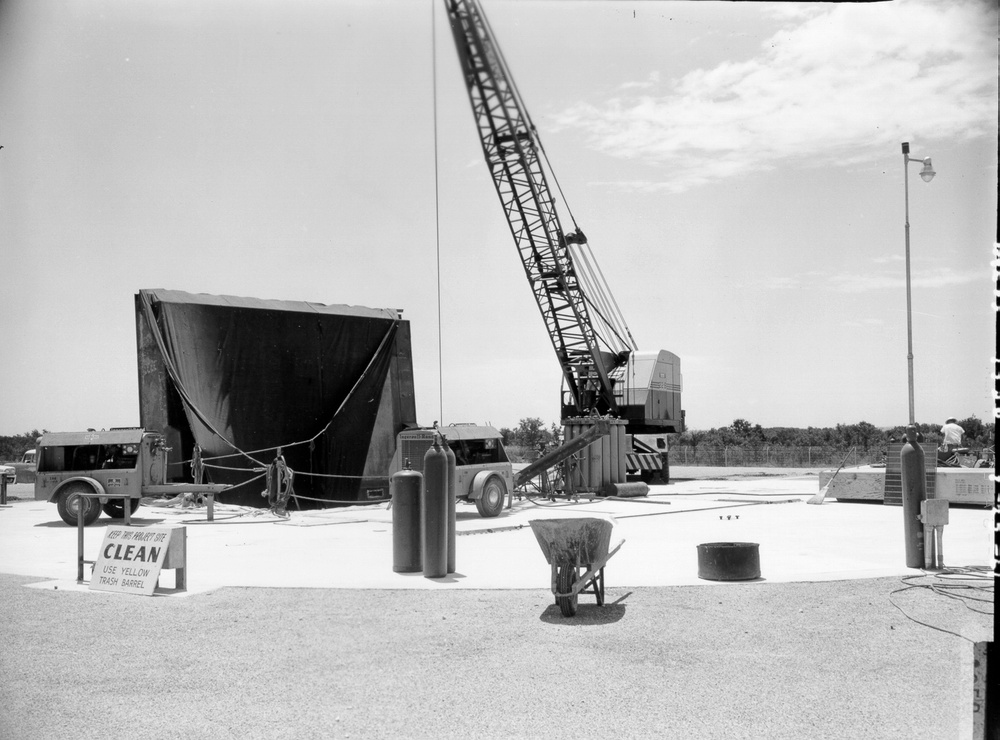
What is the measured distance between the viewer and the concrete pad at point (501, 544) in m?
10.2

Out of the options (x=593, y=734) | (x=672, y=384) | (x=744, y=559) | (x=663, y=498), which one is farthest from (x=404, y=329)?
(x=593, y=734)

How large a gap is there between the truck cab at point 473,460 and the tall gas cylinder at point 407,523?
726 centimetres

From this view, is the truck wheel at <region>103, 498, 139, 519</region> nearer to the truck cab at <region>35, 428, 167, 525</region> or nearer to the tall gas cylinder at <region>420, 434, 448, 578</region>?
the truck cab at <region>35, 428, 167, 525</region>

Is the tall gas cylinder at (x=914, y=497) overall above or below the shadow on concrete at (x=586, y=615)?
above

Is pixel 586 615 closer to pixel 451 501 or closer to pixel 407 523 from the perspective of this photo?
pixel 451 501

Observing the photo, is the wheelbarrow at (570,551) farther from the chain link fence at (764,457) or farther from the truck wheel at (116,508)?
the chain link fence at (764,457)

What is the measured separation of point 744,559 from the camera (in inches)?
380

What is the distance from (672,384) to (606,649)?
90.3ft

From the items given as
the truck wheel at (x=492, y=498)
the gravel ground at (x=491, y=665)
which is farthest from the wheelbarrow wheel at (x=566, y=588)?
the truck wheel at (x=492, y=498)

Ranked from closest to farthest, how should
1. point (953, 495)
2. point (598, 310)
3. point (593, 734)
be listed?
point (593, 734), point (953, 495), point (598, 310)

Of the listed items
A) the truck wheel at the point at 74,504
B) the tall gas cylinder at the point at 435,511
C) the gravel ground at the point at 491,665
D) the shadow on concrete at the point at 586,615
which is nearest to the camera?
the gravel ground at the point at 491,665

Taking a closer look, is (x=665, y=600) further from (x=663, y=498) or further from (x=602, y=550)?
(x=663, y=498)

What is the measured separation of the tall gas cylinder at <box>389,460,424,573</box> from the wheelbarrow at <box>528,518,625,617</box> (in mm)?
2531

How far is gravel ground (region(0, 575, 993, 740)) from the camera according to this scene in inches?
207
